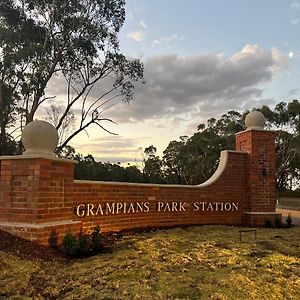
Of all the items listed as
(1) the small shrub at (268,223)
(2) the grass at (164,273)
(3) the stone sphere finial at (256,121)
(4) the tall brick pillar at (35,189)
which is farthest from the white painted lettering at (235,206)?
(4) the tall brick pillar at (35,189)

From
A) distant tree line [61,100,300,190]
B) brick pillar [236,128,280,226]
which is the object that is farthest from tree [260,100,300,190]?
brick pillar [236,128,280,226]

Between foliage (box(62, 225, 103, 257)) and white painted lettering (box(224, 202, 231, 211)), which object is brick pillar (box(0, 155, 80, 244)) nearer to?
foliage (box(62, 225, 103, 257))

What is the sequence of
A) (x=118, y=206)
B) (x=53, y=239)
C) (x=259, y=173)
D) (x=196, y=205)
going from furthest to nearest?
(x=259, y=173)
(x=196, y=205)
(x=118, y=206)
(x=53, y=239)

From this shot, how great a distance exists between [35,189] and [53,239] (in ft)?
2.86

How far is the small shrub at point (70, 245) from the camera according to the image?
6070mm

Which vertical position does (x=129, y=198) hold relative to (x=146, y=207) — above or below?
above

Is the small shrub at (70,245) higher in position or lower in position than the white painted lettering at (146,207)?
lower

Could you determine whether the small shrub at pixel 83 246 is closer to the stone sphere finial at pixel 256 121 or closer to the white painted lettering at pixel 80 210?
the white painted lettering at pixel 80 210

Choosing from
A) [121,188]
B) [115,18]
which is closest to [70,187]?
[121,188]

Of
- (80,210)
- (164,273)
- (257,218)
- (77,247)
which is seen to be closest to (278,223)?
(257,218)

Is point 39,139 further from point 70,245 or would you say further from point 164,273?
point 164,273

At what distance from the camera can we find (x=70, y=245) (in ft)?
20.1

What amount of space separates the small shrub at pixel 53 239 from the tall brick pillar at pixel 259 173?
617 centimetres

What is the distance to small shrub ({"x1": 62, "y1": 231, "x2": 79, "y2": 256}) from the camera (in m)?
6.07
